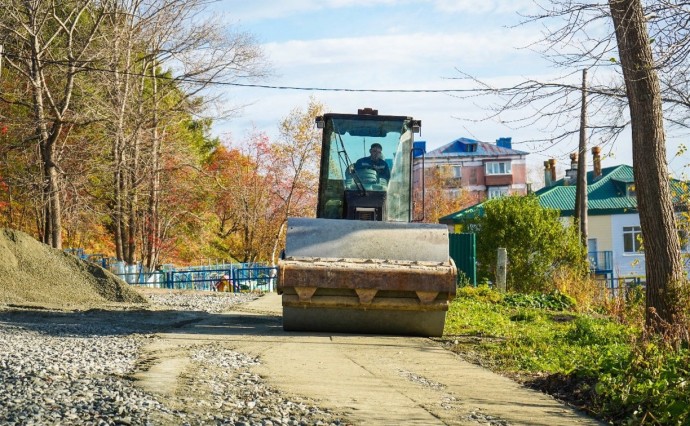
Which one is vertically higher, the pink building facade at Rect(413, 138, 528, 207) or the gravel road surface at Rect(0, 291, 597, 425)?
the pink building facade at Rect(413, 138, 528, 207)

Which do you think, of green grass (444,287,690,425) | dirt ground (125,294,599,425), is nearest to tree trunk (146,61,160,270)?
green grass (444,287,690,425)

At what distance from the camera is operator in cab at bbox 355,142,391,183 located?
15.5 meters

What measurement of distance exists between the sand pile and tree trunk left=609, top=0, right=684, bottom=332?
39.7 feet

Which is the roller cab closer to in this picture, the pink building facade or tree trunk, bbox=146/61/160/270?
tree trunk, bbox=146/61/160/270

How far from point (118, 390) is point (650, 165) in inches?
301

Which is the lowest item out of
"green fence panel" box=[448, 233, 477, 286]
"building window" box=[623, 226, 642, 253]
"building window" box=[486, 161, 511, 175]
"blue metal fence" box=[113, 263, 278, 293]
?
"blue metal fence" box=[113, 263, 278, 293]

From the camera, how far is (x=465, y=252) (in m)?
28.3

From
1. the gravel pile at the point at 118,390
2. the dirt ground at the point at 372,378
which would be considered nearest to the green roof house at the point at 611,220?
the dirt ground at the point at 372,378

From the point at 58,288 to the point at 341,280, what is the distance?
34.7 ft

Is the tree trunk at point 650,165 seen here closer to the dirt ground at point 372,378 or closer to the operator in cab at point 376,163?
the dirt ground at point 372,378

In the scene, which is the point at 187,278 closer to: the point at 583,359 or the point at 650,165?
the point at 650,165

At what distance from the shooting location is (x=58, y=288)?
20.9 metres

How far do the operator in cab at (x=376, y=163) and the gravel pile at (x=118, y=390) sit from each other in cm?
497

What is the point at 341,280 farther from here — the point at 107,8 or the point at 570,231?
the point at 107,8
